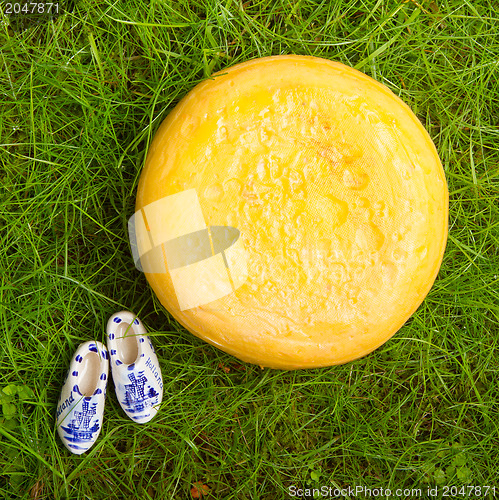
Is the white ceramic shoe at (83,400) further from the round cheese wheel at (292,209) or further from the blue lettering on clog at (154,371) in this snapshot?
the round cheese wheel at (292,209)

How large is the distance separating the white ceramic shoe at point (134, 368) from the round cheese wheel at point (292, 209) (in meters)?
0.44

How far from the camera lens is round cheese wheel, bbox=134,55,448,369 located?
1.28 m

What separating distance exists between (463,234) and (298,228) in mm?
896

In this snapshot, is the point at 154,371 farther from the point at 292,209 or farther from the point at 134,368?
the point at 292,209

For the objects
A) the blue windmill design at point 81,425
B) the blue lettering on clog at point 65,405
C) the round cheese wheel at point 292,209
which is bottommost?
the blue windmill design at point 81,425

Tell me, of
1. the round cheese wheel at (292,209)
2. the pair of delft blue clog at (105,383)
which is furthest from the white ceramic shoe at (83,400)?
the round cheese wheel at (292,209)

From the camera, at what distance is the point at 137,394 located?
5.25ft

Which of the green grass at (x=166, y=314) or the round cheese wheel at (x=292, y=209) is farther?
the green grass at (x=166, y=314)

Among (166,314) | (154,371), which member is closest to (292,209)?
(166,314)

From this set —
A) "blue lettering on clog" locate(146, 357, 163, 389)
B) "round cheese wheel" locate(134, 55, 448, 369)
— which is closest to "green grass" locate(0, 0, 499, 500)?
"blue lettering on clog" locate(146, 357, 163, 389)

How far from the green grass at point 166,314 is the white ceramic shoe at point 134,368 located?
60mm

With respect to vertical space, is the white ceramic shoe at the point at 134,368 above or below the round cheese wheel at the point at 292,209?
below

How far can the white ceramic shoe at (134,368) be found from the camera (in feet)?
5.25

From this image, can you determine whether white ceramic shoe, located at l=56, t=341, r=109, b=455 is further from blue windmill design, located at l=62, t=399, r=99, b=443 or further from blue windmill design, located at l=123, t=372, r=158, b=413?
blue windmill design, located at l=123, t=372, r=158, b=413
